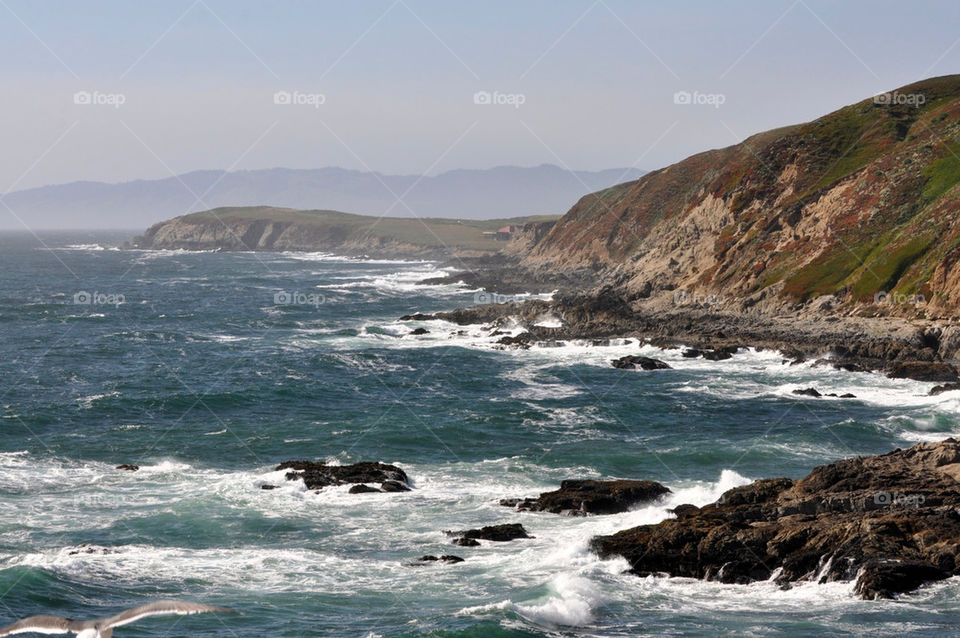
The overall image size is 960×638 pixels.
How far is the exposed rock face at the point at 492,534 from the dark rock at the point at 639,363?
36.8 meters

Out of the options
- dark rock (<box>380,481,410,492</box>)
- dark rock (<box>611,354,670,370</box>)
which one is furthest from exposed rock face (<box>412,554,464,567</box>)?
dark rock (<box>611,354,670,370</box>)

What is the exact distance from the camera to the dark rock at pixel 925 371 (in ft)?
196

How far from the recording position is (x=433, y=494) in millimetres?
39312

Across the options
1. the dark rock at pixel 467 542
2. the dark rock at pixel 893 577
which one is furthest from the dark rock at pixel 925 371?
the dark rock at pixel 467 542

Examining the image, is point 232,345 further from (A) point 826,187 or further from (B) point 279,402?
(A) point 826,187

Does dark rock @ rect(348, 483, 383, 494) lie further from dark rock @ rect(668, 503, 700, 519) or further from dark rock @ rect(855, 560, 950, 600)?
dark rock @ rect(855, 560, 950, 600)

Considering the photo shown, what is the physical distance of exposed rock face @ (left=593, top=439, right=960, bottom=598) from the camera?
1080 inches

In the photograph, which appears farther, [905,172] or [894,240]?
[905,172]

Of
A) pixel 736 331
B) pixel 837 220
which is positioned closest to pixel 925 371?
pixel 736 331

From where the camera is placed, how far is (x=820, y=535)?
28688 mm

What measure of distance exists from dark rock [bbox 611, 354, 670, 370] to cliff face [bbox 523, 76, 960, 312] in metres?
17.3

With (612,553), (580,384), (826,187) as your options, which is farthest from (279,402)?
(826,187)

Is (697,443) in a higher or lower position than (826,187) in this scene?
lower

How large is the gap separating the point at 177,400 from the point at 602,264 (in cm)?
9325
